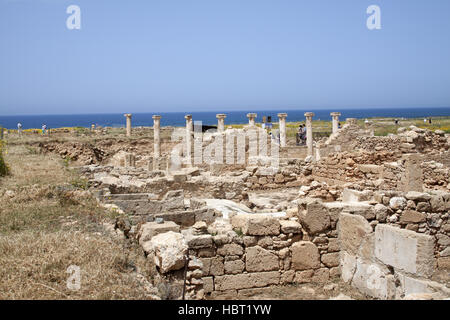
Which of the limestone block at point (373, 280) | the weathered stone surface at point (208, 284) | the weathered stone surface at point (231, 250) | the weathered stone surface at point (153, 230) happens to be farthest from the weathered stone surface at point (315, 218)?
the weathered stone surface at point (153, 230)

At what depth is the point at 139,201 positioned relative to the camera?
8.63 m

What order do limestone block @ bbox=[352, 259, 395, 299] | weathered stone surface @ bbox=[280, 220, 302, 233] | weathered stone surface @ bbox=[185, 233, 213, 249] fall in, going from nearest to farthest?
limestone block @ bbox=[352, 259, 395, 299]
weathered stone surface @ bbox=[185, 233, 213, 249]
weathered stone surface @ bbox=[280, 220, 302, 233]

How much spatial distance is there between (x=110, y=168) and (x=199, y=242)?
37.1 feet

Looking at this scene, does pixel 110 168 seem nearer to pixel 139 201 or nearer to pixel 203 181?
pixel 203 181

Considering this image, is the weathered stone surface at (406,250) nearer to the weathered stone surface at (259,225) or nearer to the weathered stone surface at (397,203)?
the weathered stone surface at (397,203)

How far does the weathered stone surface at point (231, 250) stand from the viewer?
18.4 feet

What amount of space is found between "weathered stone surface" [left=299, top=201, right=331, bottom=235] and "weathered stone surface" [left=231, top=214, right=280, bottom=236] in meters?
0.42

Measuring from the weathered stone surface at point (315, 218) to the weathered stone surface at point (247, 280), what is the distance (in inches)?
32.8

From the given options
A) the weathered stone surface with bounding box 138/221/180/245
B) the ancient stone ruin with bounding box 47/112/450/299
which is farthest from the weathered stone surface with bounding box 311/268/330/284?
the weathered stone surface with bounding box 138/221/180/245

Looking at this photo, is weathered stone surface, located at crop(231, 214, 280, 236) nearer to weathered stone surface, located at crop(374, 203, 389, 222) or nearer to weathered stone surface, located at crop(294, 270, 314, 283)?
weathered stone surface, located at crop(294, 270, 314, 283)

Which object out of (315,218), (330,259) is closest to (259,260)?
(315,218)

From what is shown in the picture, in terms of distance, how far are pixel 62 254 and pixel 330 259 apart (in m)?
3.83

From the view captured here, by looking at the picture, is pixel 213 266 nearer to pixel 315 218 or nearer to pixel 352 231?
pixel 315 218

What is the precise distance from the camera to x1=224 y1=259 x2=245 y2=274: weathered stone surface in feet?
18.5
